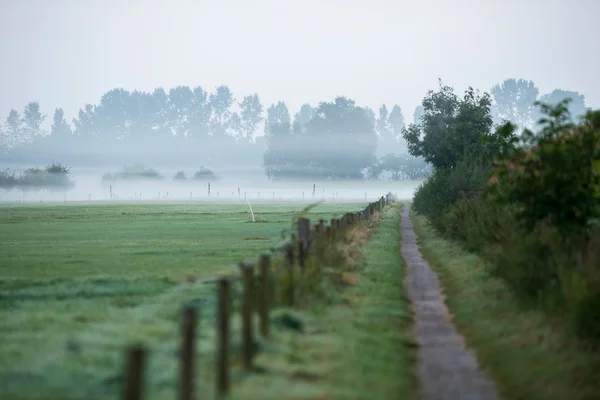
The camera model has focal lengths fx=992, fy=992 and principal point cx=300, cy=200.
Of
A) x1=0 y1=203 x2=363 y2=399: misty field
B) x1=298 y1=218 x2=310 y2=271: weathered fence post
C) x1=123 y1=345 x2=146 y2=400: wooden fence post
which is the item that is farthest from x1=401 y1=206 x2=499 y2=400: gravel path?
x1=123 y1=345 x2=146 y2=400: wooden fence post

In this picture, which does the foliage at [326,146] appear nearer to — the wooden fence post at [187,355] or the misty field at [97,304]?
the misty field at [97,304]

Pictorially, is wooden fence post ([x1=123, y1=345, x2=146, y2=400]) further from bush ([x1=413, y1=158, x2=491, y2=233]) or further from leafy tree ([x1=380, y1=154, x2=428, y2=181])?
leafy tree ([x1=380, y1=154, x2=428, y2=181])

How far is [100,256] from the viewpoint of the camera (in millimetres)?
35969

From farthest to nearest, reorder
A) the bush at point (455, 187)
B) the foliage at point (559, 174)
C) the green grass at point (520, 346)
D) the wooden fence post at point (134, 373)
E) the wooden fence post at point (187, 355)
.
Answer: the bush at point (455, 187) < the foliage at point (559, 174) < the green grass at point (520, 346) < the wooden fence post at point (187, 355) < the wooden fence post at point (134, 373)

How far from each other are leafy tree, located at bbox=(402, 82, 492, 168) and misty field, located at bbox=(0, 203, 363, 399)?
19.7 meters

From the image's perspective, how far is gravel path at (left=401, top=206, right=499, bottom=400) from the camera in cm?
1219

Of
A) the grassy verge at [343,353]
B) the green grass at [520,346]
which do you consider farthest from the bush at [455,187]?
the grassy verge at [343,353]

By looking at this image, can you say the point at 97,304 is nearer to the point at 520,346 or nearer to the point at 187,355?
the point at 520,346

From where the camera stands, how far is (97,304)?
2006 centimetres

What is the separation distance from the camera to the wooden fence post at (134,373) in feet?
24.6

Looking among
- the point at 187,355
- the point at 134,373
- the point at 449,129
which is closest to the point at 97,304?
the point at 187,355

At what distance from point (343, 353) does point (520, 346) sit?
319 centimetres

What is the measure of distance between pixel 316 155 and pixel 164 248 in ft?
435

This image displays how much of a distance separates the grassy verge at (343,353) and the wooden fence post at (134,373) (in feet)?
9.00
